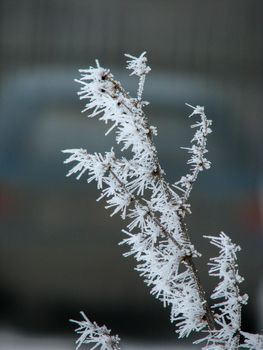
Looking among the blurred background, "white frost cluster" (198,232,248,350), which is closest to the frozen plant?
"white frost cluster" (198,232,248,350)

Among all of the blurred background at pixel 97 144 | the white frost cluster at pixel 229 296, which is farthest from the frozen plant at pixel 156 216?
the blurred background at pixel 97 144

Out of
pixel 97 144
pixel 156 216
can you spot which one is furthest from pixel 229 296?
pixel 97 144

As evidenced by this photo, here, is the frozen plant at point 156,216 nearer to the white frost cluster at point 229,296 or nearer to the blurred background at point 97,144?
the white frost cluster at point 229,296

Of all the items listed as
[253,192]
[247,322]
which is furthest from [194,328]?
[253,192]

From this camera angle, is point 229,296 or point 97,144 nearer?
point 229,296

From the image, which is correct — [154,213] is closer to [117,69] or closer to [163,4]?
[117,69]

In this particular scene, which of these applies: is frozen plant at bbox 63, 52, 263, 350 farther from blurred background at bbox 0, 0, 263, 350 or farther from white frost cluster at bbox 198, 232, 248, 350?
blurred background at bbox 0, 0, 263, 350

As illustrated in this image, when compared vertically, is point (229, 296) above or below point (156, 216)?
below

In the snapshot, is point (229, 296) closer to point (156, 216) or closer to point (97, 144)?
point (156, 216)
